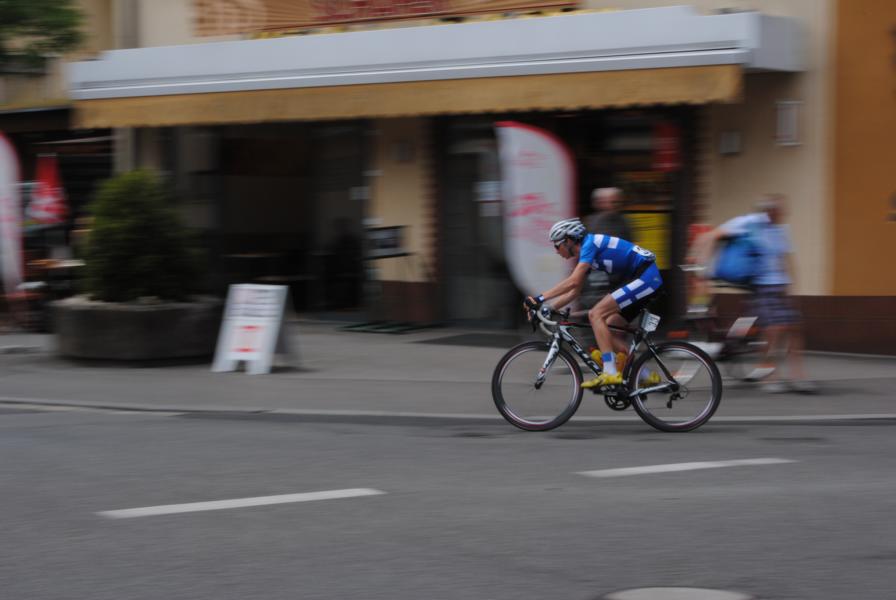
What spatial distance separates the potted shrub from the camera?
1348 centimetres

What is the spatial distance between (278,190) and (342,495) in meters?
12.6

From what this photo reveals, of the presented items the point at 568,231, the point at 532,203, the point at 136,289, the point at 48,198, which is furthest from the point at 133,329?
the point at 568,231

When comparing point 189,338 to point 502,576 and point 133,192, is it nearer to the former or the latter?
point 133,192

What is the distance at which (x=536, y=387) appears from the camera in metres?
9.60

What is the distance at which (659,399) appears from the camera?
962cm

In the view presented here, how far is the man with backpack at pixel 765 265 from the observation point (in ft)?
37.9

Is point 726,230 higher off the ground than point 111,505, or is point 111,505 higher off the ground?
point 726,230

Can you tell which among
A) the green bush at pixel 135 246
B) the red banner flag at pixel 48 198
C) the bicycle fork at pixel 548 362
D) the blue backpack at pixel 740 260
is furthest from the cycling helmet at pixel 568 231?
the red banner flag at pixel 48 198

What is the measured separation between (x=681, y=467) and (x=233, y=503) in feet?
9.11

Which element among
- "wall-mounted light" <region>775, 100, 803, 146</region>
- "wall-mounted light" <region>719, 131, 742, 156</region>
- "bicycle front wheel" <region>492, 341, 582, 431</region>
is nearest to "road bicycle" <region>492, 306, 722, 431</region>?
"bicycle front wheel" <region>492, 341, 582, 431</region>

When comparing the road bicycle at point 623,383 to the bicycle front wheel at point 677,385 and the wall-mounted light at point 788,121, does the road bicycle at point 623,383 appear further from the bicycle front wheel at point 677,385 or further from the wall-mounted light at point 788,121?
the wall-mounted light at point 788,121

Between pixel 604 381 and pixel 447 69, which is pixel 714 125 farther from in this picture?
pixel 604 381

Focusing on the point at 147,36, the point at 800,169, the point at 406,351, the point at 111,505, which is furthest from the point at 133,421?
the point at 147,36

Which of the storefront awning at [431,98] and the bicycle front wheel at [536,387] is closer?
the bicycle front wheel at [536,387]
